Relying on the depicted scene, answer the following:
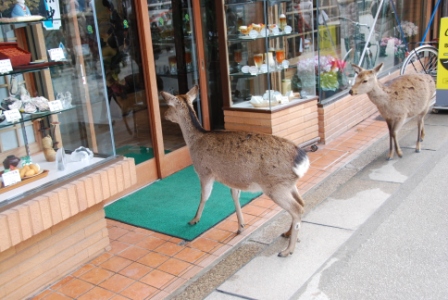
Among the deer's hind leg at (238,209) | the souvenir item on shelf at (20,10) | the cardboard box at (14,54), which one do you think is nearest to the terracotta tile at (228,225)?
the deer's hind leg at (238,209)

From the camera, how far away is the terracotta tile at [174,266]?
13.7 feet

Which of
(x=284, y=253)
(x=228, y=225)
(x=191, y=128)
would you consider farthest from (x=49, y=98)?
(x=284, y=253)

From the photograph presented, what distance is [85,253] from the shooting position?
14.4ft

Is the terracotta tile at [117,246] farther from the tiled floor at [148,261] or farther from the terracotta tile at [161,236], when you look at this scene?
the terracotta tile at [161,236]

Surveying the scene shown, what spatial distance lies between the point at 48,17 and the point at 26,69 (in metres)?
0.54

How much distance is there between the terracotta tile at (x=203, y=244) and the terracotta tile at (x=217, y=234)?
0.07m

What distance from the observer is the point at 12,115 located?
385 centimetres

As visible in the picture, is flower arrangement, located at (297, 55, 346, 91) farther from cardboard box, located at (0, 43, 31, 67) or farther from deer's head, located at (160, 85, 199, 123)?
cardboard box, located at (0, 43, 31, 67)

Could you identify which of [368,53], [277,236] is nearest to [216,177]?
[277,236]

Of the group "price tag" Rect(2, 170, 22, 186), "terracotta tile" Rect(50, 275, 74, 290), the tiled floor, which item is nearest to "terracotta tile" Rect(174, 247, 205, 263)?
the tiled floor

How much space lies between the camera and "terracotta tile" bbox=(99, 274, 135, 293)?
156 inches


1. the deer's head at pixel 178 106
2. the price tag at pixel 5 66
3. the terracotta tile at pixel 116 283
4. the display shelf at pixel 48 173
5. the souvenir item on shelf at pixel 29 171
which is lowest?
the terracotta tile at pixel 116 283

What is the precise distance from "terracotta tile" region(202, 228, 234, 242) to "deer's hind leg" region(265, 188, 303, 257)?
0.66 m

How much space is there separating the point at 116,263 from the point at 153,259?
1.12 feet
